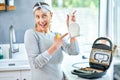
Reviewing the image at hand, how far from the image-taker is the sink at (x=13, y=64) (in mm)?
2406

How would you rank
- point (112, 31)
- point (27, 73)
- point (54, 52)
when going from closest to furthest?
1. point (54, 52)
2. point (27, 73)
3. point (112, 31)

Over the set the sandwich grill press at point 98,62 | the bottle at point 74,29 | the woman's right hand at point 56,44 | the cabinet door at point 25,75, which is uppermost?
the bottle at point 74,29

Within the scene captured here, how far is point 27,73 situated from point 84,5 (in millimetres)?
1145

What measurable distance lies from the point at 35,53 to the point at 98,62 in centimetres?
51

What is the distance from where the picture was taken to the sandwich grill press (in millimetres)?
1789

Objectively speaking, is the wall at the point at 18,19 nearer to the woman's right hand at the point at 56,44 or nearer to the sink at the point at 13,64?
the sink at the point at 13,64

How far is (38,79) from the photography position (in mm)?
1821

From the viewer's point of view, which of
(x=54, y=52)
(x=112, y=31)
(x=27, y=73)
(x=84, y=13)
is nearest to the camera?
(x=54, y=52)

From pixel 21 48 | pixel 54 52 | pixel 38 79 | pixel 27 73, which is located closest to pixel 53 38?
pixel 54 52

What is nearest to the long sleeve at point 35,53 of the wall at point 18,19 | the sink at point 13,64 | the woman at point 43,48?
the woman at point 43,48

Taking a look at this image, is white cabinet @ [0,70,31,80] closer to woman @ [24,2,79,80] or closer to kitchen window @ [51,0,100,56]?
woman @ [24,2,79,80]

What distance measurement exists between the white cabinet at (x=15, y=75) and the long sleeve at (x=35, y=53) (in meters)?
0.70

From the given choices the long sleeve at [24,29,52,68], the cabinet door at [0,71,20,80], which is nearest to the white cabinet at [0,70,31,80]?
the cabinet door at [0,71,20,80]

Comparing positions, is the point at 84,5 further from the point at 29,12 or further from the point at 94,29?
the point at 29,12
